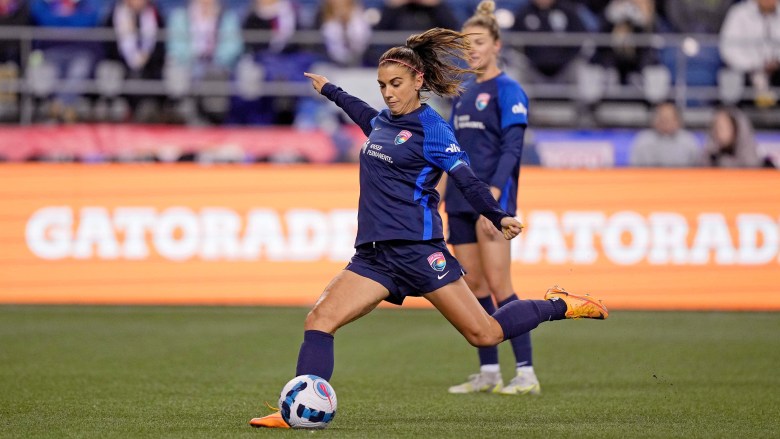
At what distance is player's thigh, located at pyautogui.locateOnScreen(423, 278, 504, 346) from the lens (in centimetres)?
676

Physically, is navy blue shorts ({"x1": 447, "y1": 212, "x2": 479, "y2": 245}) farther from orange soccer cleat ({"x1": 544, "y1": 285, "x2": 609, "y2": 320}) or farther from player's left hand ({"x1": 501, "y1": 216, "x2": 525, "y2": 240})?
player's left hand ({"x1": 501, "y1": 216, "x2": 525, "y2": 240})

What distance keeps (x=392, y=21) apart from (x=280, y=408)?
11132 mm

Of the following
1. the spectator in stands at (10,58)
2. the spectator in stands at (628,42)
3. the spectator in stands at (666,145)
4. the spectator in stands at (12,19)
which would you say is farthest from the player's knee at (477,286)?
the spectator in stands at (12,19)

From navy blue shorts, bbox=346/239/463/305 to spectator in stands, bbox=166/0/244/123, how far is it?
10.7 metres

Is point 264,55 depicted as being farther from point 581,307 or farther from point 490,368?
point 581,307

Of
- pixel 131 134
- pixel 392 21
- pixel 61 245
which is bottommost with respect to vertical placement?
pixel 61 245

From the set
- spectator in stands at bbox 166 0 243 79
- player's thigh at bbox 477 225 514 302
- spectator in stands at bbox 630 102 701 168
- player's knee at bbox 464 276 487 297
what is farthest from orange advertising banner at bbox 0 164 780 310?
player's thigh at bbox 477 225 514 302

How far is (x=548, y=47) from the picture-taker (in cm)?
1695

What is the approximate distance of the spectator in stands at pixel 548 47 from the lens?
16984 millimetres

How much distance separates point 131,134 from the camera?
16.0 metres

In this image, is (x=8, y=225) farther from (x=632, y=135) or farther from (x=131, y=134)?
(x=632, y=135)

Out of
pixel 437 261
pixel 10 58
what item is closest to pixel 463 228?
pixel 437 261

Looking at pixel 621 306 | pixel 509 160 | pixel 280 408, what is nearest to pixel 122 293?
Result: pixel 621 306

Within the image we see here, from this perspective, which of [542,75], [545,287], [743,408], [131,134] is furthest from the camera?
[542,75]
